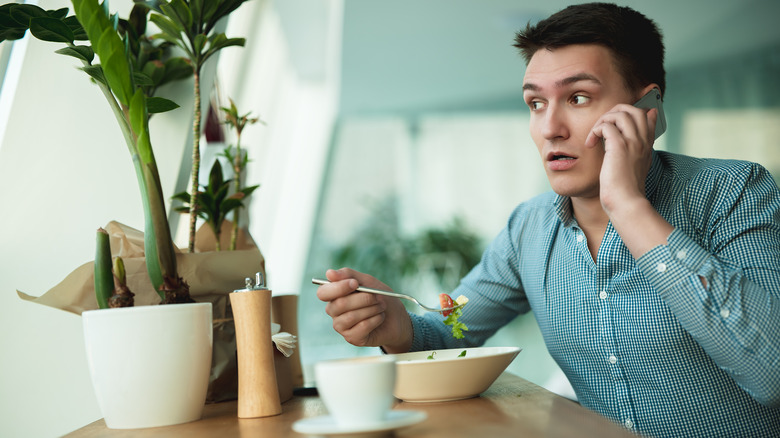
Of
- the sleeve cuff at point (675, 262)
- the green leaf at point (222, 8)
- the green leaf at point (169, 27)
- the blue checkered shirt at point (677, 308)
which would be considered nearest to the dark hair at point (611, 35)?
the blue checkered shirt at point (677, 308)

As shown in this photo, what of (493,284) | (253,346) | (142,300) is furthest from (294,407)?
(493,284)

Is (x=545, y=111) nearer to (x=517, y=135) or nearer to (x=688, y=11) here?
(x=688, y=11)

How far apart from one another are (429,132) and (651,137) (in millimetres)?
7193

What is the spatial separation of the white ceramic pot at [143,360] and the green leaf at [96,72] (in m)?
0.38

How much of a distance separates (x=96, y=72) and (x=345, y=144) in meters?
7.39

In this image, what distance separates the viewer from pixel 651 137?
3.97 ft

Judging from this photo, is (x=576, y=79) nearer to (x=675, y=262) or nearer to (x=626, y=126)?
(x=626, y=126)

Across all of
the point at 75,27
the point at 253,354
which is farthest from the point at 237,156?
the point at 253,354

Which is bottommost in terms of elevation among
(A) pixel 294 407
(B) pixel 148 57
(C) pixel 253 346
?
(A) pixel 294 407

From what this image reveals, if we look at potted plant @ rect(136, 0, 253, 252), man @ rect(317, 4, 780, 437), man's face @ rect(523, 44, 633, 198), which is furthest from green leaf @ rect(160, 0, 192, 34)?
man's face @ rect(523, 44, 633, 198)

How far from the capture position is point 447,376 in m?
0.94

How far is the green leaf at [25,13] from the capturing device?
0.96m

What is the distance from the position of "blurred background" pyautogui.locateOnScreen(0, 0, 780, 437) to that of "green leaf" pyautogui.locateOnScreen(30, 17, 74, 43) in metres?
0.35

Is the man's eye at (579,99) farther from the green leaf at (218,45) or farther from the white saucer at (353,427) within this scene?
the white saucer at (353,427)
